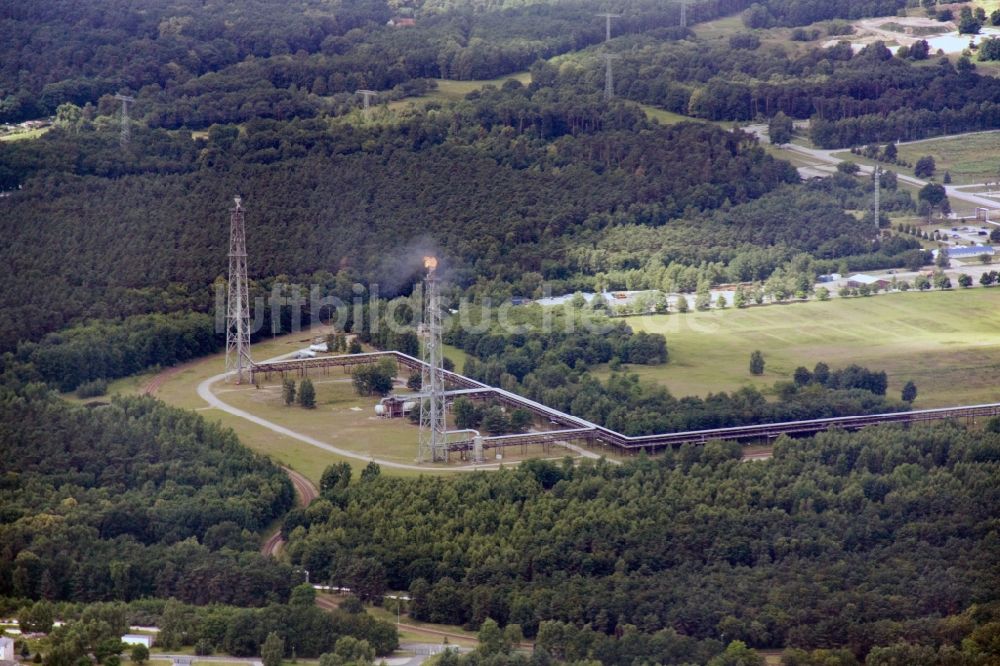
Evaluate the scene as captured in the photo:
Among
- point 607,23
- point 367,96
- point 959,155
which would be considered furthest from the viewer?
point 607,23

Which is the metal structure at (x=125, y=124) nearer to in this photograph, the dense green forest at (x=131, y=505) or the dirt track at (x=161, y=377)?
the dirt track at (x=161, y=377)

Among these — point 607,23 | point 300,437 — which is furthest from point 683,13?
point 300,437

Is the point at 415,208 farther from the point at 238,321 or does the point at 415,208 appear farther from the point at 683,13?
the point at 683,13

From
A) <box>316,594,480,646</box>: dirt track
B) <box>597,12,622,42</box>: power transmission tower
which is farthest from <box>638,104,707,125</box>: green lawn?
<box>316,594,480,646</box>: dirt track

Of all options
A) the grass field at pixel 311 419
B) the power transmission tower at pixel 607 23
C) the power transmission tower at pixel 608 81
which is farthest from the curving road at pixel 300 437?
the power transmission tower at pixel 607 23

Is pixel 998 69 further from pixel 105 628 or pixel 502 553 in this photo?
pixel 105 628

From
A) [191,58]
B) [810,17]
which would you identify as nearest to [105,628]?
[191,58]
